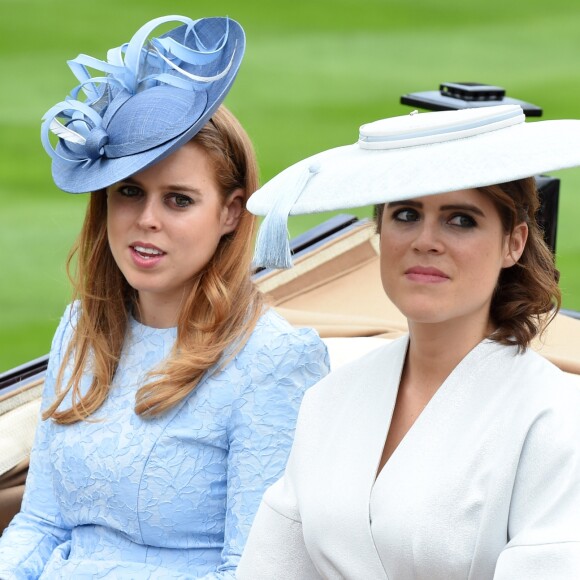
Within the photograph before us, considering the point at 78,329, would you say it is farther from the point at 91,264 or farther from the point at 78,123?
the point at 78,123

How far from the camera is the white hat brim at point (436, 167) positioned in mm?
1407

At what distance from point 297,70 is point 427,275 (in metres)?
5.50

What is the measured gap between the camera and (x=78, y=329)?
2.23 m

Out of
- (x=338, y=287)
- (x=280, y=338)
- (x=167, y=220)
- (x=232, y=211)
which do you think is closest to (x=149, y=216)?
(x=167, y=220)

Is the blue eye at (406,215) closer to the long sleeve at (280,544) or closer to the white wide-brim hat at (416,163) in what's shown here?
the white wide-brim hat at (416,163)

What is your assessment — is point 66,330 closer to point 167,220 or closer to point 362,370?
point 167,220

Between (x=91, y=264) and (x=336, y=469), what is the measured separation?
73 centimetres

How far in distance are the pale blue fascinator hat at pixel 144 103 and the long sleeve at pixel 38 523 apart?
43 cm

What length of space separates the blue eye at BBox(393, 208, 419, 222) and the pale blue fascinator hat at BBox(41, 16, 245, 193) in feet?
1.69

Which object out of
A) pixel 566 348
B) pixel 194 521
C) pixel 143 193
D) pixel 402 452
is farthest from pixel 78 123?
pixel 566 348

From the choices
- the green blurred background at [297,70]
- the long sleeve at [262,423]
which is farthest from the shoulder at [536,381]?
the green blurred background at [297,70]

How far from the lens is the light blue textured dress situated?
6.50 feet

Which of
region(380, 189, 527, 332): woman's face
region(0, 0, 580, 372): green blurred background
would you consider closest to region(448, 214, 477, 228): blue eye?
region(380, 189, 527, 332): woman's face

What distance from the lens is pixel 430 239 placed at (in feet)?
4.97
